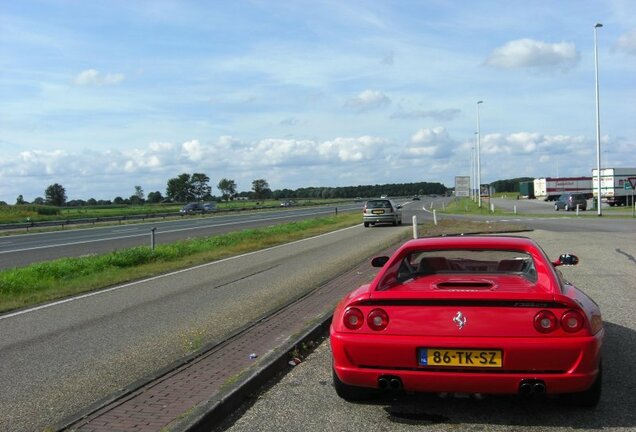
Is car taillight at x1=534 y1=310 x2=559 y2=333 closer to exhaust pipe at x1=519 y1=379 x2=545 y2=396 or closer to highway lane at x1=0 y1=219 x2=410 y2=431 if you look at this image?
exhaust pipe at x1=519 y1=379 x2=545 y2=396

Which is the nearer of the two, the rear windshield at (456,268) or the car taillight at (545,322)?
the car taillight at (545,322)

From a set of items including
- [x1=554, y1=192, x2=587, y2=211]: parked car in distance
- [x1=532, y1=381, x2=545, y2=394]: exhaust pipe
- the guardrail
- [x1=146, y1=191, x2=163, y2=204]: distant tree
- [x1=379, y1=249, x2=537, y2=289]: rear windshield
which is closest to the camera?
[x1=532, y1=381, x2=545, y2=394]: exhaust pipe

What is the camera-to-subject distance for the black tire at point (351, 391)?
491cm

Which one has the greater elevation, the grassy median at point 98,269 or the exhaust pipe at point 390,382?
the exhaust pipe at point 390,382

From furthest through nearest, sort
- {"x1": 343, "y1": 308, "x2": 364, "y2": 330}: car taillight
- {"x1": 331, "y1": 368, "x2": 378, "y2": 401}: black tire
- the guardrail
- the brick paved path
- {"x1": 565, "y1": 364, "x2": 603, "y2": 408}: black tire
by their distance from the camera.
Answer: the guardrail, {"x1": 331, "y1": 368, "x2": 378, "y2": 401}: black tire, {"x1": 343, "y1": 308, "x2": 364, "y2": 330}: car taillight, {"x1": 565, "y1": 364, "x2": 603, "y2": 408}: black tire, the brick paved path

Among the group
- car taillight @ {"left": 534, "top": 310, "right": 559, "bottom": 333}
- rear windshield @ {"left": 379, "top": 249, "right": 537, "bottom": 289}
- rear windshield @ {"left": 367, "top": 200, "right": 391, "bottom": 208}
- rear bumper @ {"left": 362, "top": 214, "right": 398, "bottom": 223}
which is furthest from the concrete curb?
rear windshield @ {"left": 367, "top": 200, "right": 391, "bottom": 208}

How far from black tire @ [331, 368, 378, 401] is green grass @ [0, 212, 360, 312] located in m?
7.63

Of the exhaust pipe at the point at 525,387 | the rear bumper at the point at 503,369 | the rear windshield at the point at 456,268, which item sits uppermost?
the rear windshield at the point at 456,268

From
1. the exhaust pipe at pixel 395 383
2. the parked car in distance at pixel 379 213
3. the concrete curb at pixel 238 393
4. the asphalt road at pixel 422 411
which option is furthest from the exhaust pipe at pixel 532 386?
the parked car in distance at pixel 379 213

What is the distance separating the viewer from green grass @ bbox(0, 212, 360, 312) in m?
12.6

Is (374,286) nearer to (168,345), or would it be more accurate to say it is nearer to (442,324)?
(442,324)

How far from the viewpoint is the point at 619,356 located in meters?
6.19

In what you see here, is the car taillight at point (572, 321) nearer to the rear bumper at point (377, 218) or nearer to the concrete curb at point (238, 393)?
the concrete curb at point (238, 393)

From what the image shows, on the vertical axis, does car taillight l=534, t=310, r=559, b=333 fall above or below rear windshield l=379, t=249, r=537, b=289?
below
